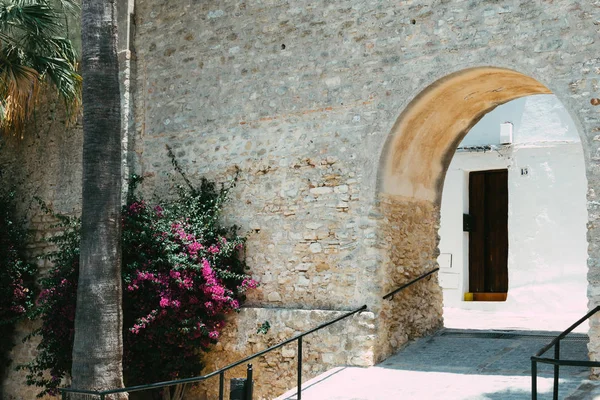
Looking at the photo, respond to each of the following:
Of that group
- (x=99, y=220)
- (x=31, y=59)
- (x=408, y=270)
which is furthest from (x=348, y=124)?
(x=31, y=59)

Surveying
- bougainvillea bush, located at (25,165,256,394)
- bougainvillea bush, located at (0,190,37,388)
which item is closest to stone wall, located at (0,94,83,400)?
bougainvillea bush, located at (0,190,37,388)

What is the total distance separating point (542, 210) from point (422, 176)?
193 inches

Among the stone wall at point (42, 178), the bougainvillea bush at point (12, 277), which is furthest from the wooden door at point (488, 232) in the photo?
the bougainvillea bush at point (12, 277)

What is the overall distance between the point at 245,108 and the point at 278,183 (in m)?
1.22

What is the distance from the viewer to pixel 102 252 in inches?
361

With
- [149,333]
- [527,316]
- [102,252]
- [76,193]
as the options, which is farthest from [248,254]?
[527,316]

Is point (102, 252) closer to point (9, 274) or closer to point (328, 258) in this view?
point (328, 258)

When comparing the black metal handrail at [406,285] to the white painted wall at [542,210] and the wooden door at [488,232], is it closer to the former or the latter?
the white painted wall at [542,210]

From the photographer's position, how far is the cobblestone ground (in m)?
8.24

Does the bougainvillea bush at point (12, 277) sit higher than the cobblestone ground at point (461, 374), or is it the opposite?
the bougainvillea bush at point (12, 277)

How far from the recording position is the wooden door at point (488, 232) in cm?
1664

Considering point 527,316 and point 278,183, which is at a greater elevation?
point 278,183

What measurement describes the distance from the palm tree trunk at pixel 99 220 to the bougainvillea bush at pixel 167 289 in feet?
4.39

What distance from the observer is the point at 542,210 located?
15.2 metres
